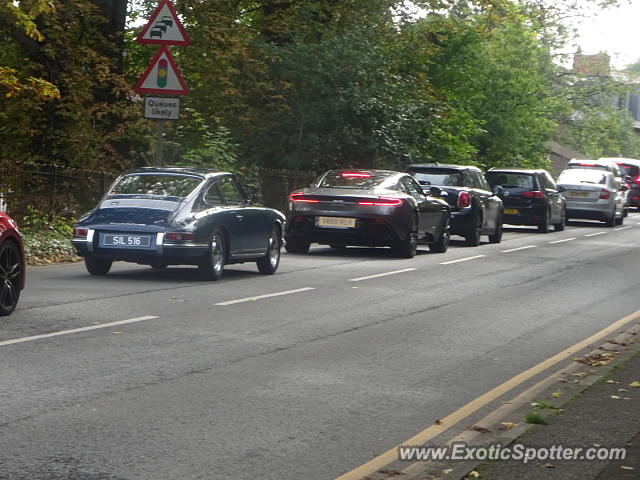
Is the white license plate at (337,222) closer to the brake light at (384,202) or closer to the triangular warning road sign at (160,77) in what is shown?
the brake light at (384,202)

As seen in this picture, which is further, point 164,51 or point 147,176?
point 164,51

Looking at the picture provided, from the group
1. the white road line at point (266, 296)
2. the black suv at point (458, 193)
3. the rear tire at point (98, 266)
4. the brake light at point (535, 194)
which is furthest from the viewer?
the brake light at point (535, 194)

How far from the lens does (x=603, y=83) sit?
63.3 m

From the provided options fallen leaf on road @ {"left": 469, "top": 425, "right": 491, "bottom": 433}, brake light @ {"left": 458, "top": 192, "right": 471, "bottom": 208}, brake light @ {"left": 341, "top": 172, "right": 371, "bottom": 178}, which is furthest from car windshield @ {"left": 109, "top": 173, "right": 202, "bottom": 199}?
brake light @ {"left": 458, "top": 192, "right": 471, "bottom": 208}

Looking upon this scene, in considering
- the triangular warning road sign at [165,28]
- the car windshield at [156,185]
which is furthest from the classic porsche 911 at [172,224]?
the triangular warning road sign at [165,28]

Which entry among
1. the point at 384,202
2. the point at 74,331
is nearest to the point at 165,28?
→ the point at 384,202

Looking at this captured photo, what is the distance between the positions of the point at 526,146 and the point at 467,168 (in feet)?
62.6

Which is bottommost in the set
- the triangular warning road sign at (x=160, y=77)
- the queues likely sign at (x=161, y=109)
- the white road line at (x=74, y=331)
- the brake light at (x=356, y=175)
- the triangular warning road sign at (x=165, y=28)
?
the white road line at (x=74, y=331)

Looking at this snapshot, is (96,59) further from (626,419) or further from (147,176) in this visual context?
(626,419)

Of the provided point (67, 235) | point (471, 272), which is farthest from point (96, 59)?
point (471, 272)

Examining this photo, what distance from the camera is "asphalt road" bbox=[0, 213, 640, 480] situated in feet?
22.2

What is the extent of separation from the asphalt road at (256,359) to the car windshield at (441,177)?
752cm

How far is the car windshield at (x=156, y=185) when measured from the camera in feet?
53.7

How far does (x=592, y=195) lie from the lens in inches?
1566
